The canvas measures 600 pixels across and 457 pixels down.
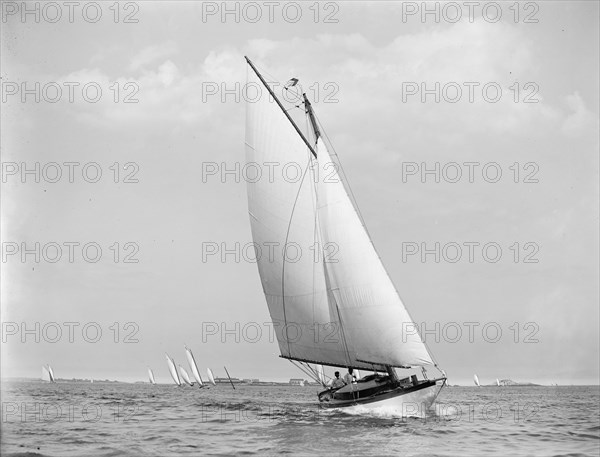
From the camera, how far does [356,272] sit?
33094 millimetres

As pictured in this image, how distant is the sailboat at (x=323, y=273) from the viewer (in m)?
32.5

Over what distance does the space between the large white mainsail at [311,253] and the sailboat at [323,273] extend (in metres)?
0.05

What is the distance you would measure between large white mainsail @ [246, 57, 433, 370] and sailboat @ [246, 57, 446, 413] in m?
0.05

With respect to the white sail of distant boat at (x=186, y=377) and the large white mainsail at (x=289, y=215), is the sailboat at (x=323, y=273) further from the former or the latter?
the white sail of distant boat at (x=186, y=377)

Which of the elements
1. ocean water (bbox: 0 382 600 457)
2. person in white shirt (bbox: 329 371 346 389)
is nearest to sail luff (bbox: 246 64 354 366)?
person in white shirt (bbox: 329 371 346 389)

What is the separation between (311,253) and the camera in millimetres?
35062

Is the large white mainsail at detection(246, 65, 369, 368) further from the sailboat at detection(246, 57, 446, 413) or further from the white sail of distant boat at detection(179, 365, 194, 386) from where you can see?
the white sail of distant boat at detection(179, 365, 194, 386)

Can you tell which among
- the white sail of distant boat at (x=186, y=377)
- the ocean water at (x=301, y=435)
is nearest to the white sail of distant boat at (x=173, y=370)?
the white sail of distant boat at (x=186, y=377)

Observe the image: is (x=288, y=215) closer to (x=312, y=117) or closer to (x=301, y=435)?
(x=312, y=117)

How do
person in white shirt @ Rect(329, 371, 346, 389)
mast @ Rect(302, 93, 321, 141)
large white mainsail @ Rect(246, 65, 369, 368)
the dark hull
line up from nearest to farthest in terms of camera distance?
the dark hull
large white mainsail @ Rect(246, 65, 369, 368)
mast @ Rect(302, 93, 321, 141)
person in white shirt @ Rect(329, 371, 346, 389)

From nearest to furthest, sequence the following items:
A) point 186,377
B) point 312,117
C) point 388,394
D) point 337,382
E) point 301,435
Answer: point 301,435 → point 388,394 → point 312,117 → point 337,382 → point 186,377

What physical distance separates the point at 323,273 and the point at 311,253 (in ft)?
3.63

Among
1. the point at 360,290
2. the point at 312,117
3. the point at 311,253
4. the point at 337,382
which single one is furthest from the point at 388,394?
the point at 312,117

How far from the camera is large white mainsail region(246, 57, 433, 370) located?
33125 mm
